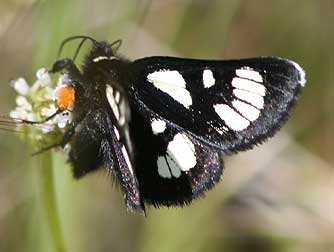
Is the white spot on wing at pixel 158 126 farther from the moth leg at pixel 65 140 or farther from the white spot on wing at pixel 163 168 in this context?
the moth leg at pixel 65 140

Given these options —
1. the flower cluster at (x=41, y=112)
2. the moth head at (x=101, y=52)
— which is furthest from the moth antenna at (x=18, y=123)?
the moth head at (x=101, y=52)

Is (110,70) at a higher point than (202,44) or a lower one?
lower

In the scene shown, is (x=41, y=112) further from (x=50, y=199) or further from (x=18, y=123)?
(x=50, y=199)

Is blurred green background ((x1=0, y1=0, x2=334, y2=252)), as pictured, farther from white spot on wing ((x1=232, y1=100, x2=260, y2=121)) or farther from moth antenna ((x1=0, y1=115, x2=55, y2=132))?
white spot on wing ((x1=232, y1=100, x2=260, y2=121))

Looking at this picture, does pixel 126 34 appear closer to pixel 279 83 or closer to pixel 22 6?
pixel 22 6

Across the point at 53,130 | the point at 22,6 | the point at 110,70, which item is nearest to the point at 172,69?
the point at 110,70

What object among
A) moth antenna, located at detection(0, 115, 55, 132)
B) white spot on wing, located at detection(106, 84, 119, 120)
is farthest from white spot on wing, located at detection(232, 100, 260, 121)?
moth antenna, located at detection(0, 115, 55, 132)

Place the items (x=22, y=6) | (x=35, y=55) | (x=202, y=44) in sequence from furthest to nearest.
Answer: (x=202, y=44) → (x=35, y=55) → (x=22, y=6)
